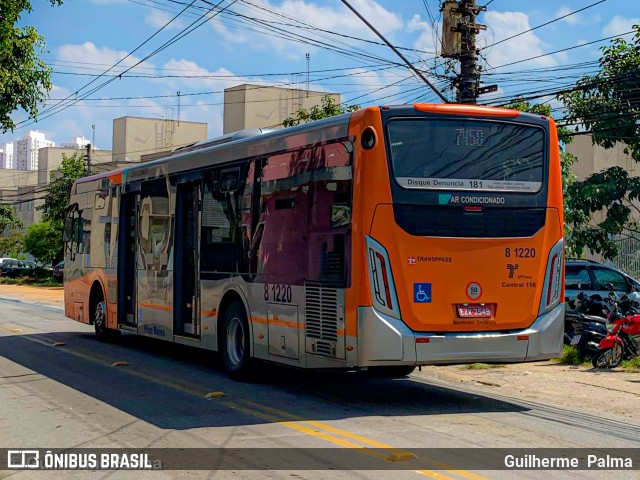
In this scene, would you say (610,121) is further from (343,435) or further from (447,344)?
(343,435)

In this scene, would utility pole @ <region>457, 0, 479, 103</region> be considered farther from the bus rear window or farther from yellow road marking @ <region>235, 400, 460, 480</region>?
yellow road marking @ <region>235, 400, 460, 480</region>

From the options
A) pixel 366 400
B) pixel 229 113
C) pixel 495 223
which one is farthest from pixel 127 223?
pixel 229 113

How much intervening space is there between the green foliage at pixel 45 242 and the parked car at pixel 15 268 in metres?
2.88

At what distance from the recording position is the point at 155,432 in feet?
29.1

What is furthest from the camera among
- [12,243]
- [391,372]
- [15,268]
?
[12,243]

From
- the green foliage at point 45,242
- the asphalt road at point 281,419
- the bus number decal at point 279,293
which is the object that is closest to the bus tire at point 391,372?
the asphalt road at point 281,419

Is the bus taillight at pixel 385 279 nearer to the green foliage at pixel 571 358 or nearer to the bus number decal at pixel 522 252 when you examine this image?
the bus number decal at pixel 522 252

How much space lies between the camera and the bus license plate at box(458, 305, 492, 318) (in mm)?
10039

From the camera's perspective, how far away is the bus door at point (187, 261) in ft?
45.4

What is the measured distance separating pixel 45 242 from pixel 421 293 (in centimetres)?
5149

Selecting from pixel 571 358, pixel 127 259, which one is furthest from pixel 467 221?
pixel 127 259

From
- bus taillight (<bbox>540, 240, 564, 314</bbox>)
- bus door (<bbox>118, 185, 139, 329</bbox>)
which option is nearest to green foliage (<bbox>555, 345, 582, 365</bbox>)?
bus taillight (<bbox>540, 240, 564, 314</bbox>)

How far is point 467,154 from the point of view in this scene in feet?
33.6

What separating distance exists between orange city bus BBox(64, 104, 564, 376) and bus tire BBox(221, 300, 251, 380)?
0.04m
